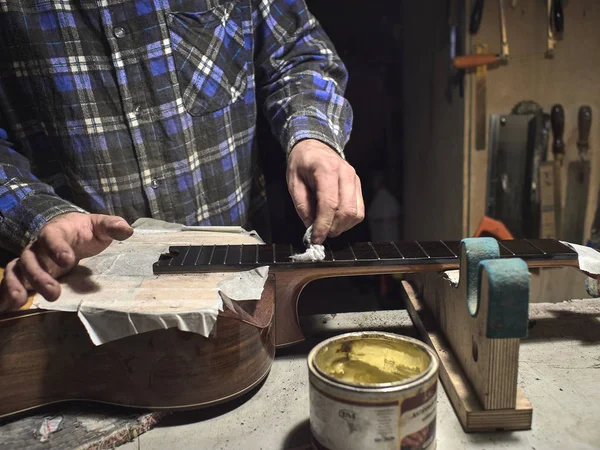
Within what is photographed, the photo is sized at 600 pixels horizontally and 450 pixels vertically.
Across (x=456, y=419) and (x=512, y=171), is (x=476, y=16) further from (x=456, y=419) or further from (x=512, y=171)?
(x=456, y=419)

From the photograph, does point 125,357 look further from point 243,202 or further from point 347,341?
point 243,202

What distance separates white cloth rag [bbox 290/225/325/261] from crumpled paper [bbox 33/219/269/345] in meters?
0.06

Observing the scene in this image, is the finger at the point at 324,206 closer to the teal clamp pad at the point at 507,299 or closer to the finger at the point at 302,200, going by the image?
the finger at the point at 302,200

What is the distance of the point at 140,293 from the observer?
0.75 m

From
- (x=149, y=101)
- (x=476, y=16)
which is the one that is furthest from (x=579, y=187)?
(x=149, y=101)

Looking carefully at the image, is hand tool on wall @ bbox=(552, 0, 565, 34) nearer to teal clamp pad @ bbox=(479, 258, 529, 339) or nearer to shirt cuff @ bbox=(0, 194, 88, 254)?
teal clamp pad @ bbox=(479, 258, 529, 339)

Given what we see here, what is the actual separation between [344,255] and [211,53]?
22.3 inches

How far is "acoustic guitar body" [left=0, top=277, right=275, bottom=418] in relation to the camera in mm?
717

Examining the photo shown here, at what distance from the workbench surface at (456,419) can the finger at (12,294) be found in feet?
0.79

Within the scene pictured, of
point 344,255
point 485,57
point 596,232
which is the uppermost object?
point 485,57

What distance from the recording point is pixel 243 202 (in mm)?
1283

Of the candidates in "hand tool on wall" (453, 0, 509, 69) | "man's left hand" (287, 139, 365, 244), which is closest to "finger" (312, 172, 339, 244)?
"man's left hand" (287, 139, 365, 244)

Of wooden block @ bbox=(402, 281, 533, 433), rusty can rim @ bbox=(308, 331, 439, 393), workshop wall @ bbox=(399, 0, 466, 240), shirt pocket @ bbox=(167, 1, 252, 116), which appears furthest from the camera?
workshop wall @ bbox=(399, 0, 466, 240)

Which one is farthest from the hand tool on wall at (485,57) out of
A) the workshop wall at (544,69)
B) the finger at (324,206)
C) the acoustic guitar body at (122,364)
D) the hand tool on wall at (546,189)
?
the acoustic guitar body at (122,364)
